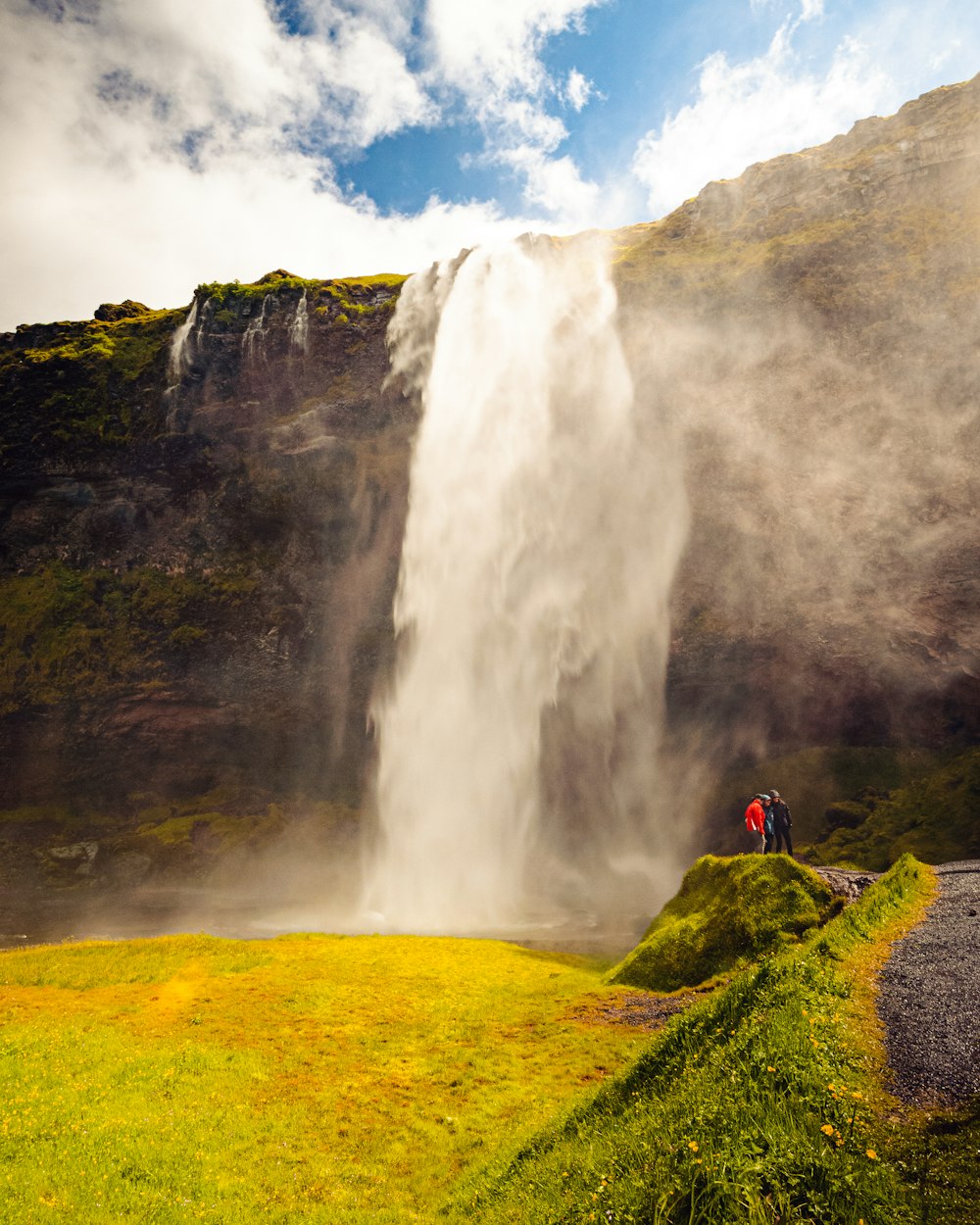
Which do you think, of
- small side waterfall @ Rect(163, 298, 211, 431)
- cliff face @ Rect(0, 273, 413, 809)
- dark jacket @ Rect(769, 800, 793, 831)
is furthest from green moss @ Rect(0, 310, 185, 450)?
dark jacket @ Rect(769, 800, 793, 831)

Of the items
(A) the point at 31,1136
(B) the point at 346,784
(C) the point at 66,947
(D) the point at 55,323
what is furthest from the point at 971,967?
(D) the point at 55,323

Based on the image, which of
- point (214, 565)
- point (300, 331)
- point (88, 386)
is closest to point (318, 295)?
point (300, 331)

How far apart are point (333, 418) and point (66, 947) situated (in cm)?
4346

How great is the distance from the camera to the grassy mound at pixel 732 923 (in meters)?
15.8

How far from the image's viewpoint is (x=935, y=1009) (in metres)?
8.41

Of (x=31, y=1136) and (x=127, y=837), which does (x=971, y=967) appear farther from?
(x=127, y=837)

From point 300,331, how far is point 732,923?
57662 millimetres

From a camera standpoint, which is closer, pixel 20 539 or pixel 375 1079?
pixel 375 1079

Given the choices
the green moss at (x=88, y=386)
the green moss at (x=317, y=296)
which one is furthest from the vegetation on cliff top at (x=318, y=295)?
the green moss at (x=88, y=386)

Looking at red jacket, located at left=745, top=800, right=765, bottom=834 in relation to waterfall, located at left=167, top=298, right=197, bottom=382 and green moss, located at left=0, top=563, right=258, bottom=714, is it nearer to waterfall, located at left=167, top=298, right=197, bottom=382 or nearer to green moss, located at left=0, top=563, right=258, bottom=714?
green moss, located at left=0, top=563, right=258, bottom=714

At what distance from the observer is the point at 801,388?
4806 centimetres

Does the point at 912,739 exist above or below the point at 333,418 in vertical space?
below

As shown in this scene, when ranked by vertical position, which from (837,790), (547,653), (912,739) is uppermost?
(547,653)

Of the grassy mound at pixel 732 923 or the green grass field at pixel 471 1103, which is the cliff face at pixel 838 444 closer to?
the green grass field at pixel 471 1103
